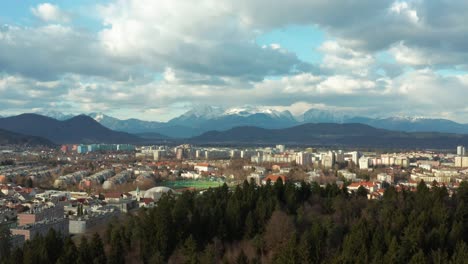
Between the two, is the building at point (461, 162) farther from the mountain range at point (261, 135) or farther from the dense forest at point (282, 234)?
the mountain range at point (261, 135)

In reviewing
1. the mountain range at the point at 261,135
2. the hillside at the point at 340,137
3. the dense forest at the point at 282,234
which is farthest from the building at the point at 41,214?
the mountain range at the point at 261,135

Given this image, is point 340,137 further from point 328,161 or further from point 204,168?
point 204,168

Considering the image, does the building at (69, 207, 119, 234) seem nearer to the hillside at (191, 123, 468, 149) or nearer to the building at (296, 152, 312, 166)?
the building at (296, 152, 312, 166)

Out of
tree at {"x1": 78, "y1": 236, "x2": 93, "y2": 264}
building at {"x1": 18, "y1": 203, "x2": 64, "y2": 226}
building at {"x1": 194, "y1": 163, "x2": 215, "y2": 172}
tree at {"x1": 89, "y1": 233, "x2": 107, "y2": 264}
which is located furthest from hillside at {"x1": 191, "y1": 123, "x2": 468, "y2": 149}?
tree at {"x1": 78, "y1": 236, "x2": 93, "y2": 264}

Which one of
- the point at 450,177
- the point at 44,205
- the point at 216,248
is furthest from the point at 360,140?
the point at 216,248

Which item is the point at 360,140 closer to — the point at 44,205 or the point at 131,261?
the point at 44,205

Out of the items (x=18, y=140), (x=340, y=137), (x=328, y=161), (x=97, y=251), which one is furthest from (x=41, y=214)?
(x=340, y=137)

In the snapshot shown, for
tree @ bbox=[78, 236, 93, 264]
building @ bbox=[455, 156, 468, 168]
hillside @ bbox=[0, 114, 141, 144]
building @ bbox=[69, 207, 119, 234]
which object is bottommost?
building @ bbox=[69, 207, 119, 234]
